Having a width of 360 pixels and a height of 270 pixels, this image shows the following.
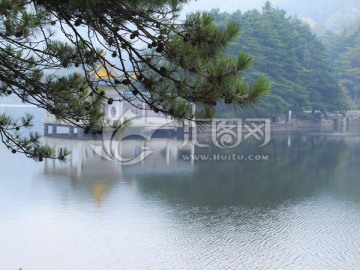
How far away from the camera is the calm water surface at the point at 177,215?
22.3 ft

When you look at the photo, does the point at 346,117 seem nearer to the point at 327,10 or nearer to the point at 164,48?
the point at 164,48

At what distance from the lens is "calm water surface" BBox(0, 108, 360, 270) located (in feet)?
22.3

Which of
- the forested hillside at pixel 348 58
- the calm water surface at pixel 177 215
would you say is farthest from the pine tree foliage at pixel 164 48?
the forested hillside at pixel 348 58

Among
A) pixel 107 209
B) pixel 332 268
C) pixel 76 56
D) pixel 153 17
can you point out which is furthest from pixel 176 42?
pixel 107 209

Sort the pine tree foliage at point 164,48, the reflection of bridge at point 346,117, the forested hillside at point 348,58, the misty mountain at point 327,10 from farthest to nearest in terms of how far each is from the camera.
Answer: the misty mountain at point 327,10, the forested hillside at point 348,58, the reflection of bridge at point 346,117, the pine tree foliage at point 164,48

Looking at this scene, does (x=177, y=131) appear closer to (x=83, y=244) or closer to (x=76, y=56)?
(x=83, y=244)

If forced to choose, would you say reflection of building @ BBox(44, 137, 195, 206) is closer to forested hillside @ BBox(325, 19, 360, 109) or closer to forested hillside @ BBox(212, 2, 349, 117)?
forested hillside @ BBox(212, 2, 349, 117)

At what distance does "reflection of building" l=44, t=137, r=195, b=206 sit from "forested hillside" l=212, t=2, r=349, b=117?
586 cm

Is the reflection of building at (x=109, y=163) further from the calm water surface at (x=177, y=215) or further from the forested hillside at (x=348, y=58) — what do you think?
the forested hillside at (x=348, y=58)

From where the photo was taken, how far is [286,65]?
24750 millimetres

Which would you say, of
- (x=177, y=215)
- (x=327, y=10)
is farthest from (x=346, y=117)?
(x=327, y=10)

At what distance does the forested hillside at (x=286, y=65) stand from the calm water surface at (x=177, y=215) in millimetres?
9449

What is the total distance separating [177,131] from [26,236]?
12968mm

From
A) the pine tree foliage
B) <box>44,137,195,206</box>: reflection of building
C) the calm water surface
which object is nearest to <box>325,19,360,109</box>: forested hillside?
<box>44,137,195,206</box>: reflection of building
